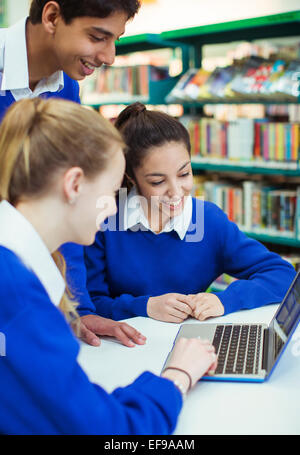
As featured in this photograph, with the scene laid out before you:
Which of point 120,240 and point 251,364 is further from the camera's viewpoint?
point 120,240

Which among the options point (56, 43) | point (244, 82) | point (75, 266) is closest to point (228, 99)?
point (244, 82)

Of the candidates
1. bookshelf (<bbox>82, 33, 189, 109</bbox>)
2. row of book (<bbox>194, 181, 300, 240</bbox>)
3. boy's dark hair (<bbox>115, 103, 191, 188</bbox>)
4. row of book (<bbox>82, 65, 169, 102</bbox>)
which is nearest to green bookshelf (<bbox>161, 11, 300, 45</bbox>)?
bookshelf (<bbox>82, 33, 189, 109</bbox>)

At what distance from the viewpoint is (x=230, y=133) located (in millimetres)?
3090

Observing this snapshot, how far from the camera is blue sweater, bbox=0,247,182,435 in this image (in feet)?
2.27

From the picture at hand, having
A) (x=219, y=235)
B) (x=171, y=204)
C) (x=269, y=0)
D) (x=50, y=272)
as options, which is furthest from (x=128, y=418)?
(x=269, y=0)

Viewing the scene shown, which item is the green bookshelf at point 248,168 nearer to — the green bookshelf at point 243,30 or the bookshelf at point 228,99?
the bookshelf at point 228,99

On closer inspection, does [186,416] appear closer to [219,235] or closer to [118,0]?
[219,235]

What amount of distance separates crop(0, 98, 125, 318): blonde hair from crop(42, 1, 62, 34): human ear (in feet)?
1.88

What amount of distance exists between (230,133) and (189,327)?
6.85 feet

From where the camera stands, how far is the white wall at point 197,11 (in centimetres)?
391

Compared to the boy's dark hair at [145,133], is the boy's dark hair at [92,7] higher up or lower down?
higher up

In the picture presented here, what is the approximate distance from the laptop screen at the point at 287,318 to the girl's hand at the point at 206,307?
18 cm

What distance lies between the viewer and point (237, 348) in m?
1.05

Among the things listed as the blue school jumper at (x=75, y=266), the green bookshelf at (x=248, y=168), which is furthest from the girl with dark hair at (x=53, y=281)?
the green bookshelf at (x=248, y=168)
